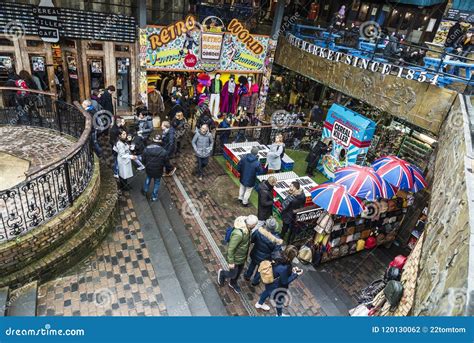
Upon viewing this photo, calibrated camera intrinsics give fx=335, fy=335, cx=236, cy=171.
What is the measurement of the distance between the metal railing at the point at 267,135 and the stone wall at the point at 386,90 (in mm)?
2275

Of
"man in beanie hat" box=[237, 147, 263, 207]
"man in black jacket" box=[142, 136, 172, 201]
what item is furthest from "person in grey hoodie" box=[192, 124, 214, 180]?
"man in black jacket" box=[142, 136, 172, 201]

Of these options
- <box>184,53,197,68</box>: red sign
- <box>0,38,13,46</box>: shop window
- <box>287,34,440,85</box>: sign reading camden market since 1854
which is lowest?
<box>184,53,197,68</box>: red sign

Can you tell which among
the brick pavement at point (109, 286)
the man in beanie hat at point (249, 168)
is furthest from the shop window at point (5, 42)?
the man in beanie hat at point (249, 168)

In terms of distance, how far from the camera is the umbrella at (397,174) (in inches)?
315

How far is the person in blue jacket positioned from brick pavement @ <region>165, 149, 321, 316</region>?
0.35 m

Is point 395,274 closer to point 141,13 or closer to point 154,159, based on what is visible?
point 154,159

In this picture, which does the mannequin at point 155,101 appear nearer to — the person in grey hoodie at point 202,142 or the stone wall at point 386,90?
the person in grey hoodie at point 202,142

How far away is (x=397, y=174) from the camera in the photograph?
8078 millimetres

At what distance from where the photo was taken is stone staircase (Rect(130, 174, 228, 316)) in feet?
20.4

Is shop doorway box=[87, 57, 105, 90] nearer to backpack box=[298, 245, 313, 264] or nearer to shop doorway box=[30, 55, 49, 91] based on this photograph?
shop doorway box=[30, 55, 49, 91]

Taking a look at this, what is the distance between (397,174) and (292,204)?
Answer: 8.64 ft

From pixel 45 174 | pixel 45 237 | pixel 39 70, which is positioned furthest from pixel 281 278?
pixel 39 70
